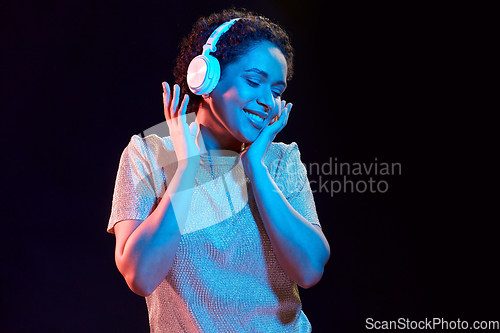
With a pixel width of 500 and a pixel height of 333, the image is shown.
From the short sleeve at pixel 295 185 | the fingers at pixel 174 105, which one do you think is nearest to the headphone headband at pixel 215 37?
the fingers at pixel 174 105

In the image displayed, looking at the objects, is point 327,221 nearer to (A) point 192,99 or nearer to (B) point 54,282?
(A) point 192,99

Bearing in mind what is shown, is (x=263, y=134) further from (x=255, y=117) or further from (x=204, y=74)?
(x=204, y=74)

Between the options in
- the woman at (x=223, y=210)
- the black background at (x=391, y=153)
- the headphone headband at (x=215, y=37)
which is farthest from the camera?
the black background at (x=391, y=153)

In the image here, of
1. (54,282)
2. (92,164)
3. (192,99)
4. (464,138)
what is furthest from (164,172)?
(464,138)

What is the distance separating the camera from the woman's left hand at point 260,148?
100 centimetres

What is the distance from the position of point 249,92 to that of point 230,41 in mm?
151

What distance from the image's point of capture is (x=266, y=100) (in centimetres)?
98

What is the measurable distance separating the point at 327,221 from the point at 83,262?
1017 mm

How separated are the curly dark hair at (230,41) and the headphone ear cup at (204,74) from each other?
0.10 feet

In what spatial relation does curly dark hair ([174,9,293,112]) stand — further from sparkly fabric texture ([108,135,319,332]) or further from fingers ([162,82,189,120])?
sparkly fabric texture ([108,135,319,332])

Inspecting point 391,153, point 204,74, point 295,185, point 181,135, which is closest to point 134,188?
point 181,135

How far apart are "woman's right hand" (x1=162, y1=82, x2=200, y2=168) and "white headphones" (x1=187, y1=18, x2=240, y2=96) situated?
0.05 m

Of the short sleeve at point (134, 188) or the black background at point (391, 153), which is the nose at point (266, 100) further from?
the black background at point (391, 153)

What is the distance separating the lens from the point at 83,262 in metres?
1.47
